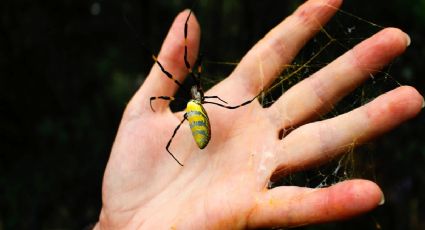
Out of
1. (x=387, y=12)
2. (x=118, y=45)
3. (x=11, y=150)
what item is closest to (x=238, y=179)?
(x=387, y=12)

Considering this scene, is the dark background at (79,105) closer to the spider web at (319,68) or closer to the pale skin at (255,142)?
the spider web at (319,68)

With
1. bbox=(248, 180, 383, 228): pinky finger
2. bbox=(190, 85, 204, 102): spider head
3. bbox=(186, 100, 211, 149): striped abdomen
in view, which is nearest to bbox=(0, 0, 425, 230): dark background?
bbox=(190, 85, 204, 102): spider head

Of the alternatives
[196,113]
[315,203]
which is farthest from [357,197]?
[196,113]

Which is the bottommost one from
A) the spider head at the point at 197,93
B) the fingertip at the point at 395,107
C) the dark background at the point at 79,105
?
the dark background at the point at 79,105

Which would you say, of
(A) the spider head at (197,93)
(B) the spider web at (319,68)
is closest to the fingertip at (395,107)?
(B) the spider web at (319,68)

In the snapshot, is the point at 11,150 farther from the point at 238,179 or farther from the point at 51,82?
the point at 238,179

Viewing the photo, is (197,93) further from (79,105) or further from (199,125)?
(79,105)
